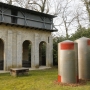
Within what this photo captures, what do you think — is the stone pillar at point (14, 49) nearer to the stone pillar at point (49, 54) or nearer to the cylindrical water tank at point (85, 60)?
the stone pillar at point (49, 54)

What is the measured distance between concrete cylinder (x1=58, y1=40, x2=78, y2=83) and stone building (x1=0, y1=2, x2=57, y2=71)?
8.46 metres

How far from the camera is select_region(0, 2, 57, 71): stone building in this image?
17.8 m

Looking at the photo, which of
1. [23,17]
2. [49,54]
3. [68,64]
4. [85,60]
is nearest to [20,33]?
[23,17]

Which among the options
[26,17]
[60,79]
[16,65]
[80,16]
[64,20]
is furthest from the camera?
[64,20]

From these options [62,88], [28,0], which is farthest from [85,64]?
[28,0]

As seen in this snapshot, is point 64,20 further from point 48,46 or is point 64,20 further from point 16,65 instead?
point 16,65

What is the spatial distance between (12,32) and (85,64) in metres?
9.48

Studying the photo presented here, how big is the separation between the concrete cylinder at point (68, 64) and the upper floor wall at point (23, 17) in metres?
8.90

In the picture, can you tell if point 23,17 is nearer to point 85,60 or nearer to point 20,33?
point 20,33

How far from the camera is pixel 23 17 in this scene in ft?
64.4

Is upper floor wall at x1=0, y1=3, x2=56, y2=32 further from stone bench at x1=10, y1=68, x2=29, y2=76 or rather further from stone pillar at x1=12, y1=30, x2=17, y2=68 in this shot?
stone bench at x1=10, y1=68, x2=29, y2=76

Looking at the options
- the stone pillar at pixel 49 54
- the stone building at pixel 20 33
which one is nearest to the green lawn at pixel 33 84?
the stone building at pixel 20 33

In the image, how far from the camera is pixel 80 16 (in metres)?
32.9

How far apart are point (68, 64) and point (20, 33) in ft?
32.4
